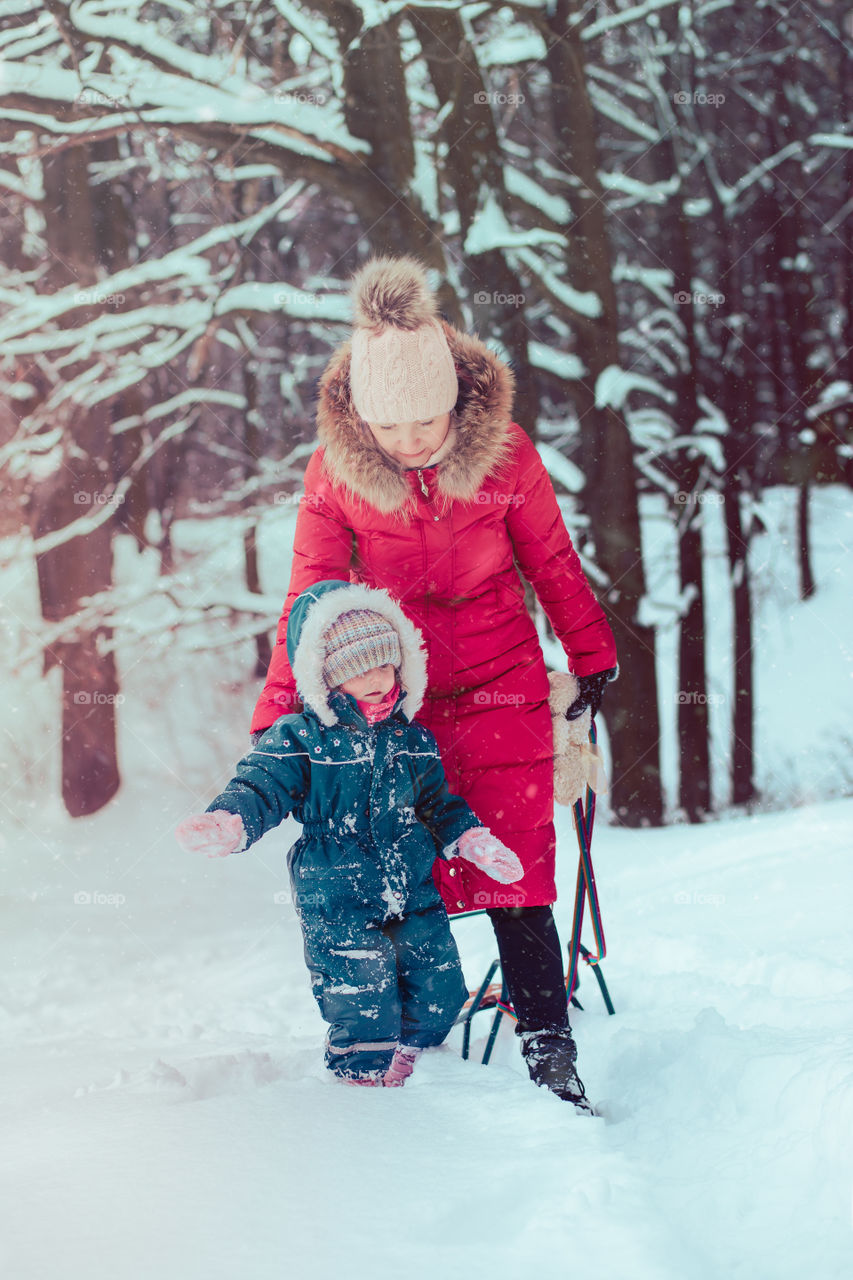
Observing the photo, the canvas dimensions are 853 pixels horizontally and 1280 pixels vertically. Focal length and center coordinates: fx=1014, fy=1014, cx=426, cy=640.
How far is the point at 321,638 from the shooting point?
7.44 feet

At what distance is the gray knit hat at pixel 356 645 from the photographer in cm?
224

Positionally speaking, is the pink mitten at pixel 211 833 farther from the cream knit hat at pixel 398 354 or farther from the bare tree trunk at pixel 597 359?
the bare tree trunk at pixel 597 359

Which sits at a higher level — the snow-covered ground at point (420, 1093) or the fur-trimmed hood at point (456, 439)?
the fur-trimmed hood at point (456, 439)

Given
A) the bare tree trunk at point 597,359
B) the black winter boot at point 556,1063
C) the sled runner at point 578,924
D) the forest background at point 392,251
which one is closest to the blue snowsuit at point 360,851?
the black winter boot at point 556,1063

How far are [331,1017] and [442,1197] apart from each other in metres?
0.72

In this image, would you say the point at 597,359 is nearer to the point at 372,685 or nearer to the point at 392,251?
the point at 392,251

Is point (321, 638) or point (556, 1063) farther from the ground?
point (321, 638)

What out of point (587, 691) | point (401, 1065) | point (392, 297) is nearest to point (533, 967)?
point (401, 1065)

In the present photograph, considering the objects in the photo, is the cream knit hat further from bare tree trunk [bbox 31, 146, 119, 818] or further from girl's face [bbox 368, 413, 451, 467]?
bare tree trunk [bbox 31, 146, 119, 818]

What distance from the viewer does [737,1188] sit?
183 centimetres

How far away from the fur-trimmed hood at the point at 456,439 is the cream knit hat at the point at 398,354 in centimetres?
5

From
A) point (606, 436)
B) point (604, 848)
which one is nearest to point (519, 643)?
point (604, 848)

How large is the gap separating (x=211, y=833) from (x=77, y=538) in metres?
4.66

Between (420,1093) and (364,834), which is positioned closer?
(420,1093)
